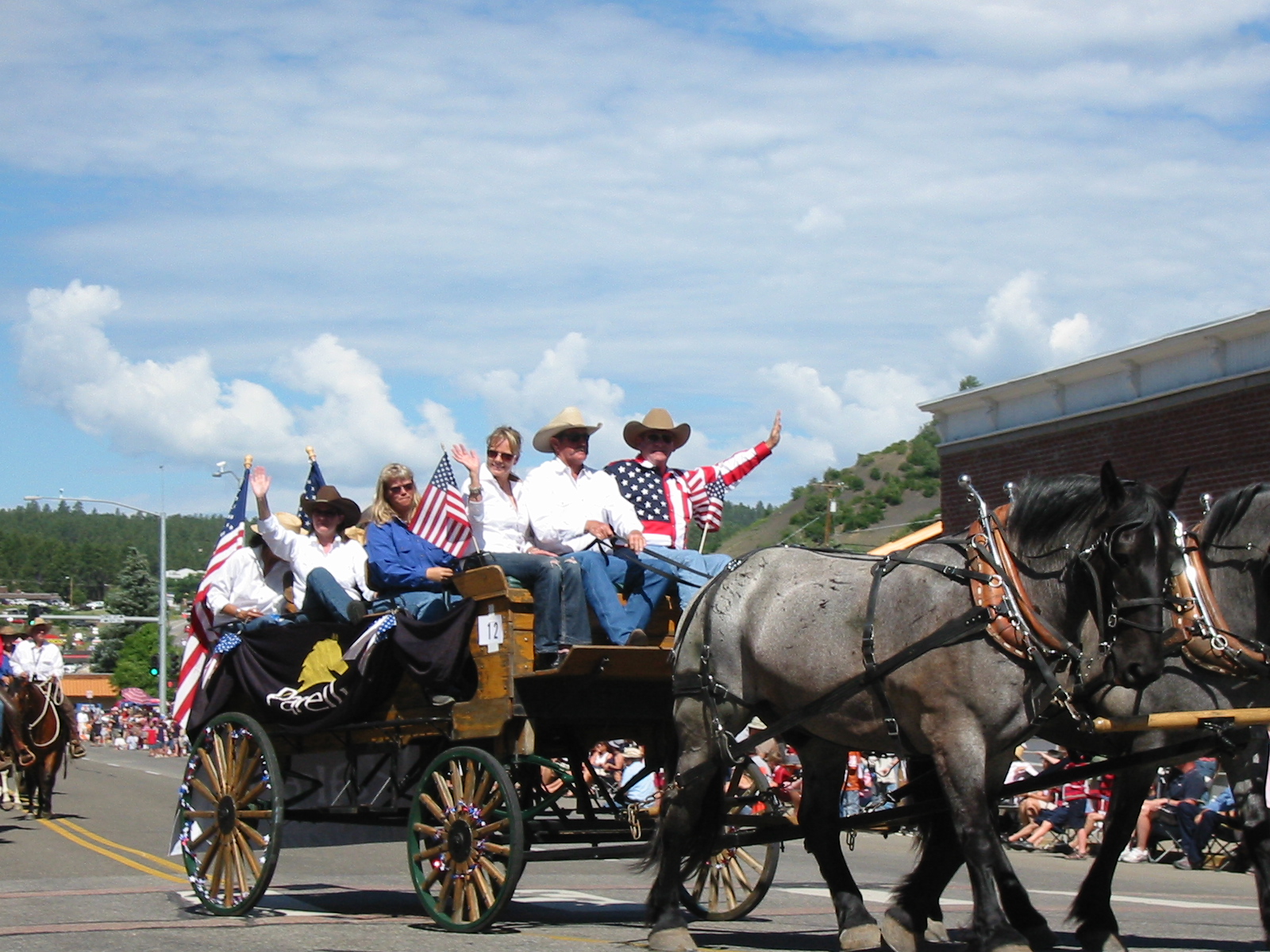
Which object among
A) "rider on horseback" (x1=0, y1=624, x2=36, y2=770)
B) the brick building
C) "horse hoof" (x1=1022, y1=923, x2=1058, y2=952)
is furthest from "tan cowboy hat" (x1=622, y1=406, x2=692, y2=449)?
the brick building

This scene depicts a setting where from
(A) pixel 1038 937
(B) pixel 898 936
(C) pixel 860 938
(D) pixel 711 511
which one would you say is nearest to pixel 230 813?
(D) pixel 711 511

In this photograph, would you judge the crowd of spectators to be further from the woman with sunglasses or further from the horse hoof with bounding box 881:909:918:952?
the horse hoof with bounding box 881:909:918:952

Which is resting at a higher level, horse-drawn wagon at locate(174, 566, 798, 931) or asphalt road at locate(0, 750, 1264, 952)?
horse-drawn wagon at locate(174, 566, 798, 931)

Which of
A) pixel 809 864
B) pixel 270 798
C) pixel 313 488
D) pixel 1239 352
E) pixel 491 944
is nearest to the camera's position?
pixel 491 944

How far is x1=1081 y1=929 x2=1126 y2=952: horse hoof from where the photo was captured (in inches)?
294

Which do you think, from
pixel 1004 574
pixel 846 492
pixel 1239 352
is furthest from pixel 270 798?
pixel 846 492

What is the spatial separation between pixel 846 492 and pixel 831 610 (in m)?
84.9

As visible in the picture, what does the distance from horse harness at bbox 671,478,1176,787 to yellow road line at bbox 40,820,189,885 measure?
6.59 metres

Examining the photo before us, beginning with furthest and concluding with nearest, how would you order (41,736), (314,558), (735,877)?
(41,736), (314,558), (735,877)

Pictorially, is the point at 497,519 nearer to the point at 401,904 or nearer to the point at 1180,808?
the point at 401,904

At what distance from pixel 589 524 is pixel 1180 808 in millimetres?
8580

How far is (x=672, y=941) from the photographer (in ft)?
25.8

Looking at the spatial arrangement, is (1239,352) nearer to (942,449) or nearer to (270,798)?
(942,449)

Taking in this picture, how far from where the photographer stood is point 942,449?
27.5 meters
